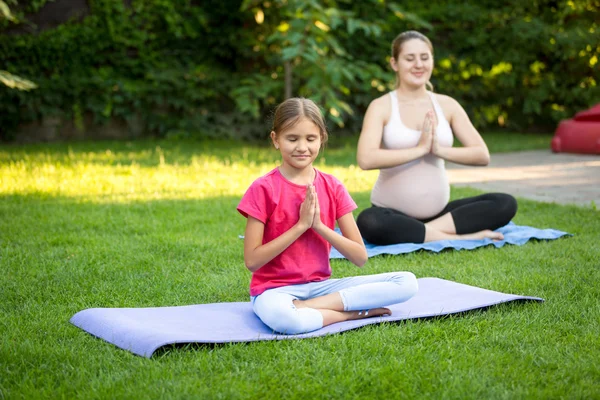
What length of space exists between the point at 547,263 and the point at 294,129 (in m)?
1.86

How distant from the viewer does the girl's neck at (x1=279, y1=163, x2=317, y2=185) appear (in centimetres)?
291

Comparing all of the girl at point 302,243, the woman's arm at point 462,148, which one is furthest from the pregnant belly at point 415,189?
the girl at point 302,243

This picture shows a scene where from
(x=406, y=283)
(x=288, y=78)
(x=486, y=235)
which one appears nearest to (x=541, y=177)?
(x=486, y=235)

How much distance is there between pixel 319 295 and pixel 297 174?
0.50 meters

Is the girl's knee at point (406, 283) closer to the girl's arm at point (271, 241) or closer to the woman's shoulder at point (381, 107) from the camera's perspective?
the girl's arm at point (271, 241)

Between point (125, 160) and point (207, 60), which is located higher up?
point (207, 60)

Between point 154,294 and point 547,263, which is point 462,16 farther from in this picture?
point 154,294

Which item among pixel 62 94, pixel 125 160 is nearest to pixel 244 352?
pixel 125 160

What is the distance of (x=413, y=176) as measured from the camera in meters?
4.54

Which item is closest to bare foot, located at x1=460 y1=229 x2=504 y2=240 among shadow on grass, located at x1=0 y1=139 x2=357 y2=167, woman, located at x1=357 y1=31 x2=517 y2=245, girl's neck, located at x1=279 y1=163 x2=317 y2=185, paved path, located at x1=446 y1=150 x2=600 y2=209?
woman, located at x1=357 y1=31 x2=517 y2=245

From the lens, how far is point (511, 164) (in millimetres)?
8578

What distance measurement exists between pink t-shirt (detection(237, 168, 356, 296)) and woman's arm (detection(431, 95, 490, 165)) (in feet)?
5.34

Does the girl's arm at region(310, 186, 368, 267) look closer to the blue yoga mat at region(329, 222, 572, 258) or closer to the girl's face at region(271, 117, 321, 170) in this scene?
the girl's face at region(271, 117, 321, 170)

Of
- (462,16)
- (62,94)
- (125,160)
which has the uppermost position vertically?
(462,16)
